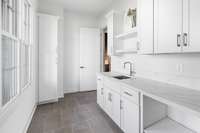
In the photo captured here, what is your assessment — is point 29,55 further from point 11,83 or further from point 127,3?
point 127,3

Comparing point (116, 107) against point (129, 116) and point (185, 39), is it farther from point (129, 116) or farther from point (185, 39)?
point (185, 39)

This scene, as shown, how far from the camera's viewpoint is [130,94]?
1.82 metres

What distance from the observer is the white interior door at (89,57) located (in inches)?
184

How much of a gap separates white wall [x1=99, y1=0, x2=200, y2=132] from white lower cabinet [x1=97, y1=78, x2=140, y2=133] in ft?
1.91

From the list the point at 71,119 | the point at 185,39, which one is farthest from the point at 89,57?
the point at 185,39

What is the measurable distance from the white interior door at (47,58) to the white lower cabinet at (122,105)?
161cm

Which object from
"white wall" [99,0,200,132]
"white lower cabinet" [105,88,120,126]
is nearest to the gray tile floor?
"white lower cabinet" [105,88,120,126]

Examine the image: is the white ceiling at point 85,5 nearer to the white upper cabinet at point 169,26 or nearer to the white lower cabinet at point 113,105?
the white upper cabinet at point 169,26

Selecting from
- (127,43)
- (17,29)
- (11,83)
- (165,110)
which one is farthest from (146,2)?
(11,83)

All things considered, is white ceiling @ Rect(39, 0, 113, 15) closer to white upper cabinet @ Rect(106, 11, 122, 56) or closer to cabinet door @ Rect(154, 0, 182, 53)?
white upper cabinet @ Rect(106, 11, 122, 56)

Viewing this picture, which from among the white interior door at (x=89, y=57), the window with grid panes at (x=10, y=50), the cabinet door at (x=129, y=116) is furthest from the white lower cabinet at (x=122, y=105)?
the white interior door at (x=89, y=57)

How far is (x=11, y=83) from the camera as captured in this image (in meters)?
1.62

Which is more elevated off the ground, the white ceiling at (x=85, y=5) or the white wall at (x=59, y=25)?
the white ceiling at (x=85, y=5)

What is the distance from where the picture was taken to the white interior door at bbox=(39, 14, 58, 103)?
134 inches
